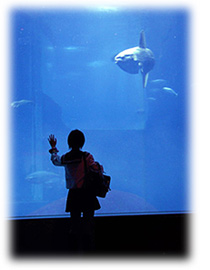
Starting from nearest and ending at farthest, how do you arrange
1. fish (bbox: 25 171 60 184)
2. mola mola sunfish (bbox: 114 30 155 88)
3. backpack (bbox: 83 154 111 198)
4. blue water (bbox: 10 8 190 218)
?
1. backpack (bbox: 83 154 111 198)
2. mola mola sunfish (bbox: 114 30 155 88)
3. fish (bbox: 25 171 60 184)
4. blue water (bbox: 10 8 190 218)

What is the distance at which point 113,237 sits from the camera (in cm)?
247

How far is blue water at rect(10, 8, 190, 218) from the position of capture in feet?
62.3

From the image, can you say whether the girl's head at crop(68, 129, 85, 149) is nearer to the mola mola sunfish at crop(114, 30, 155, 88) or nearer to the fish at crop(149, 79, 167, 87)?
the mola mola sunfish at crop(114, 30, 155, 88)

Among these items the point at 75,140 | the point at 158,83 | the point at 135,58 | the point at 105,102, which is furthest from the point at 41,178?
the point at 105,102

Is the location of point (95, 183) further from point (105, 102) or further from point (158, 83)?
point (105, 102)

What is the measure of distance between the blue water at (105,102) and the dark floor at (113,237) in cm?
1465

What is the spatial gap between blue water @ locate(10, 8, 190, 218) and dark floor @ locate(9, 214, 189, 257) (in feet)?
48.1

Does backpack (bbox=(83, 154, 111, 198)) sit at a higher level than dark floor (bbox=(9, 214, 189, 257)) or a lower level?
higher

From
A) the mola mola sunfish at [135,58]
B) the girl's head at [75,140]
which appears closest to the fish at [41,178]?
the mola mola sunfish at [135,58]

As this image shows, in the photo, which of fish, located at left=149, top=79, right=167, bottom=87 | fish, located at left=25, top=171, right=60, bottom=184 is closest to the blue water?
fish, located at left=149, top=79, right=167, bottom=87

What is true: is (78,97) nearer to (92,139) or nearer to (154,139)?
(92,139)

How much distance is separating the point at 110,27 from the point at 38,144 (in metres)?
10.3

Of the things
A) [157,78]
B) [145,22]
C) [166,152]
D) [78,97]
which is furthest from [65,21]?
[166,152]

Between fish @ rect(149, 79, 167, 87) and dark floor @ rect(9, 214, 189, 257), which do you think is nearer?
dark floor @ rect(9, 214, 189, 257)
